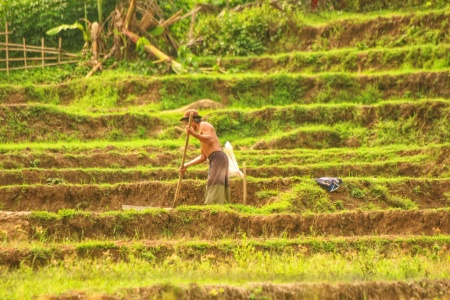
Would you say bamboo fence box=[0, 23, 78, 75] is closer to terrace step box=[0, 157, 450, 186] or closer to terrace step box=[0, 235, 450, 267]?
terrace step box=[0, 157, 450, 186]

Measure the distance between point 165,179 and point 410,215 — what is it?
16.1 ft

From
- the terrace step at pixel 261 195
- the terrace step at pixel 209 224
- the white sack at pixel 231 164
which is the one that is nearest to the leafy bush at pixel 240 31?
the terrace step at pixel 261 195

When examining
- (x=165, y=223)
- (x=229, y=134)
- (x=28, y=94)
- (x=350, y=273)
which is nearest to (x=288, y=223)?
(x=165, y=223)

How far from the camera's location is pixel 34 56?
87.0 ft

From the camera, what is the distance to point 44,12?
89.1ft

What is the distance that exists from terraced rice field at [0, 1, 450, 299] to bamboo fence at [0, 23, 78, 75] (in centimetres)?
249

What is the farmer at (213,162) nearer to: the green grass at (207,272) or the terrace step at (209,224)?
the terrace step at (209,224)

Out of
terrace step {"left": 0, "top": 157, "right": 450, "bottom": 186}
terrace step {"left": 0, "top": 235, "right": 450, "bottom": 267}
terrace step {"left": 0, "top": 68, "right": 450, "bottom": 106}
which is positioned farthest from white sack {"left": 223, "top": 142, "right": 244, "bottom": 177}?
terrace step {"left": 0, "top": 68, "right": 450, "bottom": 106}

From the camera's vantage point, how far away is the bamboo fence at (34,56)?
25.8 meters

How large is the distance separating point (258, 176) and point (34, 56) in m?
11.6

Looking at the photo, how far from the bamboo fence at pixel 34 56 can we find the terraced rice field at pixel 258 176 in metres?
2.49

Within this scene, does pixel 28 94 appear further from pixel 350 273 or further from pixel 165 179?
pixel 350 273

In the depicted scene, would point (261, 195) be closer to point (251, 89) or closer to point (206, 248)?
point (206, 248)

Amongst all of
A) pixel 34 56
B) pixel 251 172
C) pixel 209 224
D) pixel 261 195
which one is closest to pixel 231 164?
pixel 261 195
